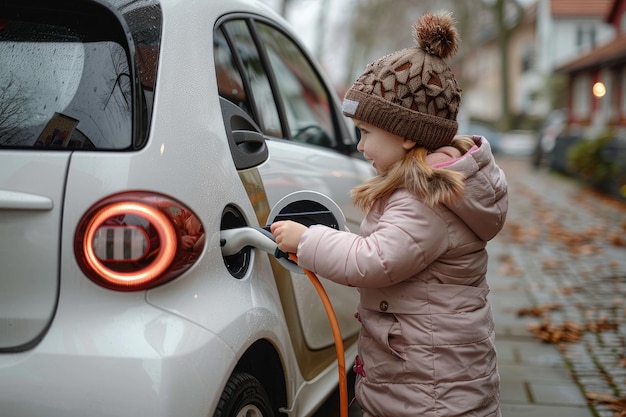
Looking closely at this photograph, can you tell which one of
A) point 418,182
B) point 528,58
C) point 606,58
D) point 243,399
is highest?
point 528,58

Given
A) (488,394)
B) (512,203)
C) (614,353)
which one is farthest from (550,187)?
(488,394)

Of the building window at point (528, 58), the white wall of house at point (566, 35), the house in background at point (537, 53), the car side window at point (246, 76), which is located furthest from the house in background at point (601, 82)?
the building window at point (528, 58)

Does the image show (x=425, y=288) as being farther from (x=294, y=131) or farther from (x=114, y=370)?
(x=294, y=131)

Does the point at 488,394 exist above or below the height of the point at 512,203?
above

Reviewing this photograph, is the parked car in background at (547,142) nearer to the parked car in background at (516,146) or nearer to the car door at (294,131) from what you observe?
the parked car in background at (516,146)

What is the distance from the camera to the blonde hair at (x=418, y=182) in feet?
6.86

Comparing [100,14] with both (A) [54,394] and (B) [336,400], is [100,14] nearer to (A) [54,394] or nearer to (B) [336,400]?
(A) [54,394]

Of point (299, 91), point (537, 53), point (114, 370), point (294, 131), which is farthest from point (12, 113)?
point (537, 53)

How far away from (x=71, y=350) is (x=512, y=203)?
41.9ft

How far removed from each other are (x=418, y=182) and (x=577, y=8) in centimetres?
5111

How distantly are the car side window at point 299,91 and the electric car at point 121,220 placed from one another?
38.9 inches

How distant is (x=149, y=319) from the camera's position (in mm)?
1896

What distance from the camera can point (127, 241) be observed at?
1.92 metres

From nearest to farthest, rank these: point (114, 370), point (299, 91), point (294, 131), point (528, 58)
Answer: point (114, 370), point (294, 131), point (299, 91), point (528, 58)
